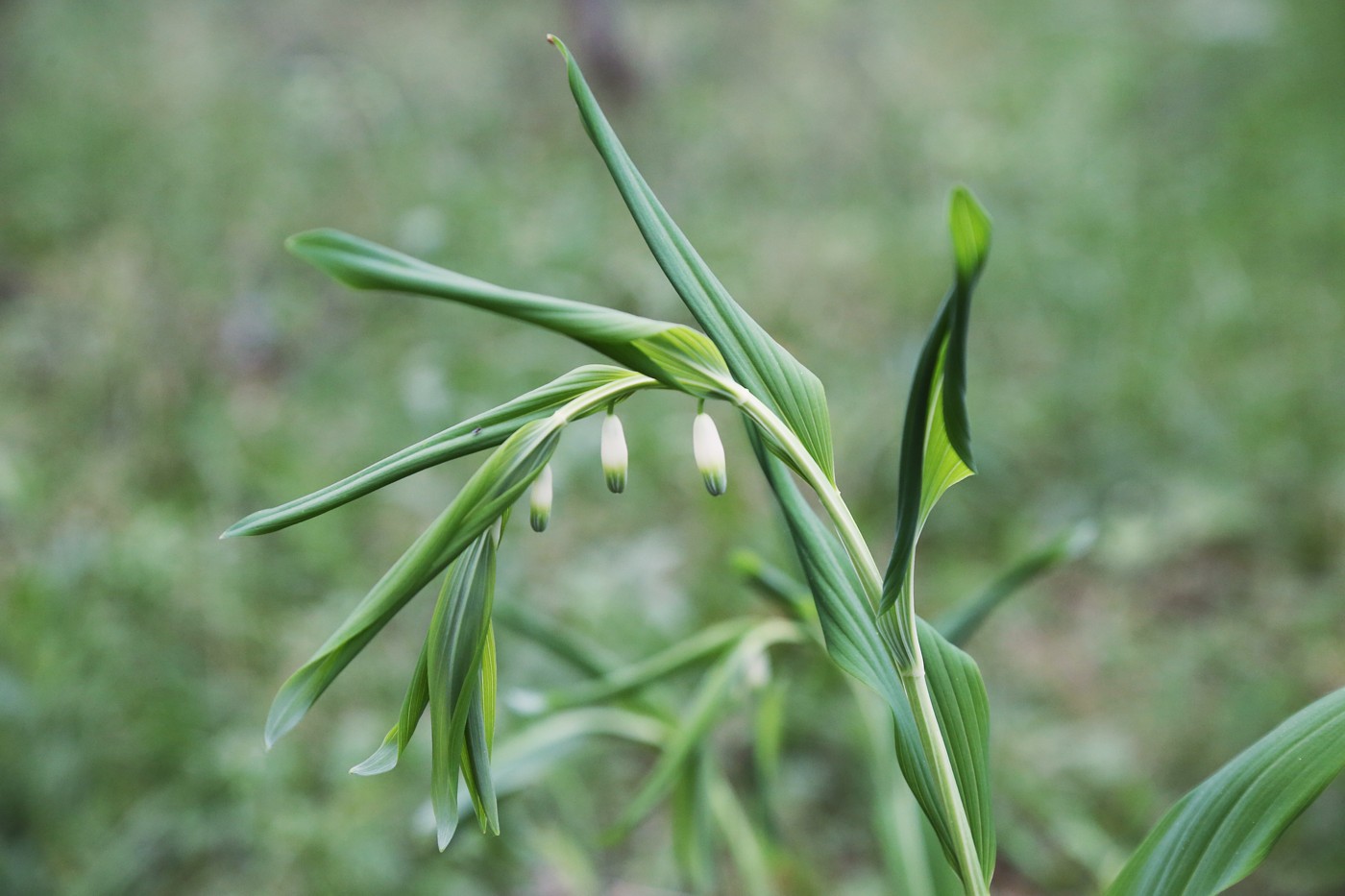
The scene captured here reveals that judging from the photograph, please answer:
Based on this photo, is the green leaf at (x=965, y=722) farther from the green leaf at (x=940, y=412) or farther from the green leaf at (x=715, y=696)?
the green leaf at (x=715, y=696)

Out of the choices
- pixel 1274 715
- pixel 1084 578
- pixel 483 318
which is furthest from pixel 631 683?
pixel 483 318

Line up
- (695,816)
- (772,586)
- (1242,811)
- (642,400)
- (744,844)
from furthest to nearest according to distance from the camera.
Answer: (642,400) < (744,844) < (695,816) < (772,586) < (1242,811)

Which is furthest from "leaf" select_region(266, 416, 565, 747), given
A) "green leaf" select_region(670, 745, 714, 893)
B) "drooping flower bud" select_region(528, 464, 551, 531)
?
"green leaf" select_region(670, 745, 714, 893)

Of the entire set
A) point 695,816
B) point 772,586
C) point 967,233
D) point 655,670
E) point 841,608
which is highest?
point 967,233

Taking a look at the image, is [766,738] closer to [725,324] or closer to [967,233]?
[725,324]

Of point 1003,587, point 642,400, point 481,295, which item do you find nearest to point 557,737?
point 1003,587

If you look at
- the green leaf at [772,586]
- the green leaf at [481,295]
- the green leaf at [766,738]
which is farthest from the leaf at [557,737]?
the green leaf at [481,295]
